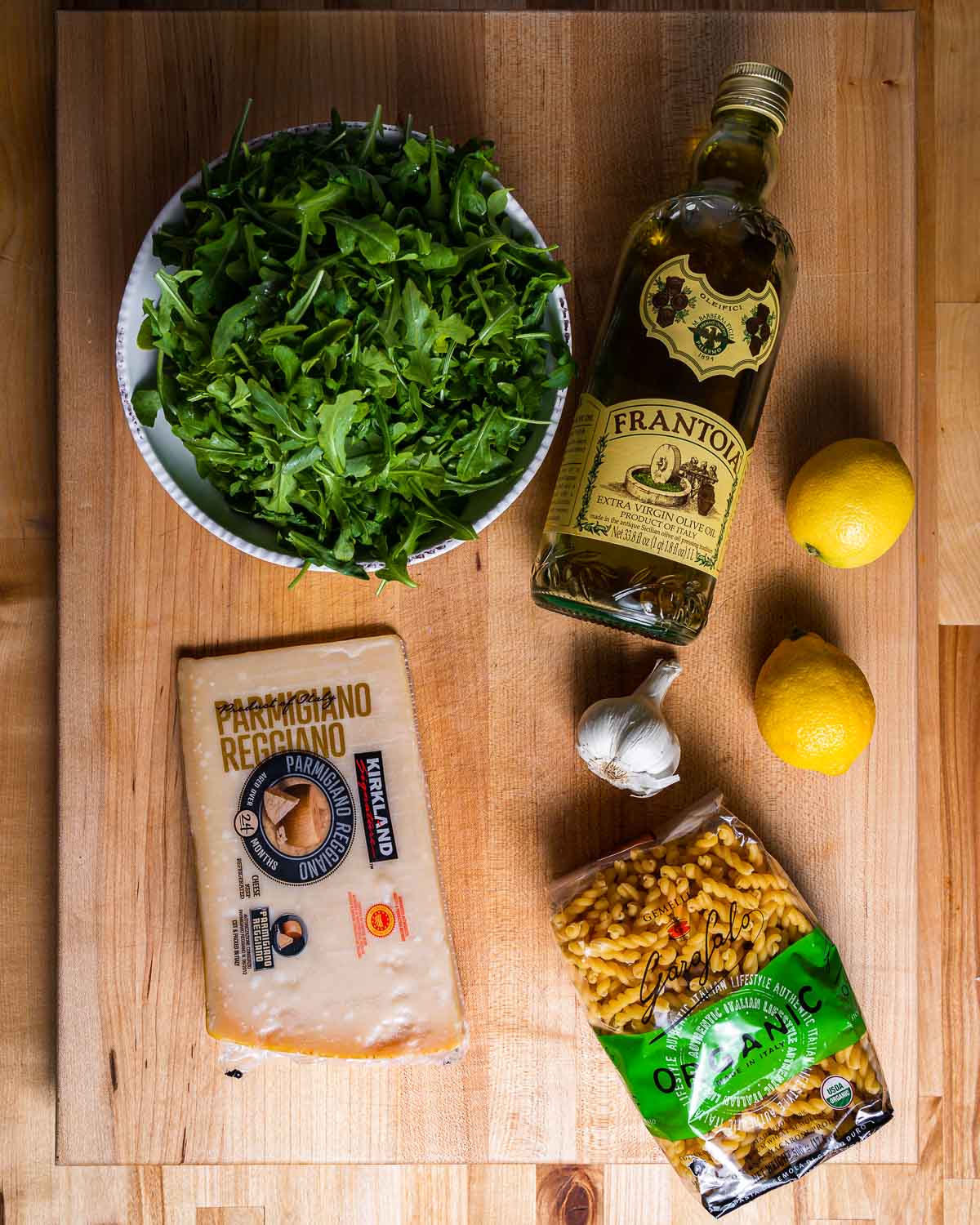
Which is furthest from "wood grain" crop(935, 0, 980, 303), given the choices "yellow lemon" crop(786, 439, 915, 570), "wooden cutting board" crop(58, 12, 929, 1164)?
"yellow lemon" crop(786, 439, 915, 570)

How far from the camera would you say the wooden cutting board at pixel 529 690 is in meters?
0.83

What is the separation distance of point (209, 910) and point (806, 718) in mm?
536

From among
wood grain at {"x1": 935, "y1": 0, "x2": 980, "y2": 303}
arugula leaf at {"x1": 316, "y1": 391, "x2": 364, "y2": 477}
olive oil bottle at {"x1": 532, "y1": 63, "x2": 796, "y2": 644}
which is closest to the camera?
arugula leaf at {"x1": 316, "y1": 391, "x2": 364, "y2": 477}

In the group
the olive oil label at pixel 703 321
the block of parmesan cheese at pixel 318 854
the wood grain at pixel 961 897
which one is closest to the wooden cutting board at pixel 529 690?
the block of parmesan cheese at pixel 318 854

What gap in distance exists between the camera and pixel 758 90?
706 mm

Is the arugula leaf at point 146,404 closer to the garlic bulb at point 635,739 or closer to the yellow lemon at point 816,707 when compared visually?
the garlic bulb at point 635,739

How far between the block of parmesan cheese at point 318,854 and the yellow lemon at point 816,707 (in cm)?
31

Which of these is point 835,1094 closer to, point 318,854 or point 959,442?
point 318,854

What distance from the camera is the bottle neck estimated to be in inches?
28.6

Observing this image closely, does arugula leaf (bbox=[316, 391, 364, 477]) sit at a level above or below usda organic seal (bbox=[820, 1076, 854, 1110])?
above

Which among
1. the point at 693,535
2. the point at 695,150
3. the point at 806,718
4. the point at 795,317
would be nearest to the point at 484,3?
the point at 695,150

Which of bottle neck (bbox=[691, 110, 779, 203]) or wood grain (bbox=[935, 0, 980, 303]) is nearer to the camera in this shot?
bottle neck (bbox=[691, 110, 779, 203])

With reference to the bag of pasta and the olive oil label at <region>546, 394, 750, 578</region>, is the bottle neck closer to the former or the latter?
the olive oil label at <region>546, 394, 750, 578</region>

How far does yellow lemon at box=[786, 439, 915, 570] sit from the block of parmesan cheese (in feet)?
1.21
